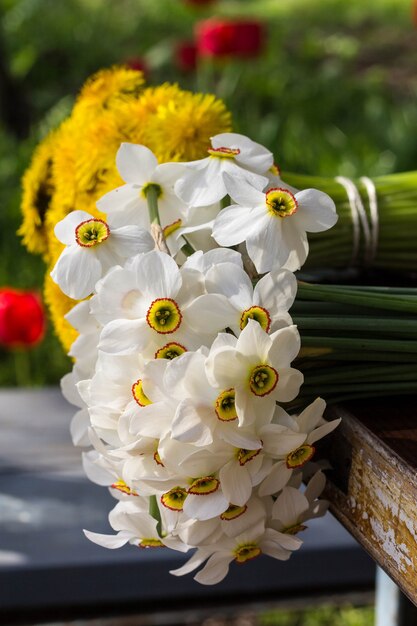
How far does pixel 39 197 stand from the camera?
0.90m

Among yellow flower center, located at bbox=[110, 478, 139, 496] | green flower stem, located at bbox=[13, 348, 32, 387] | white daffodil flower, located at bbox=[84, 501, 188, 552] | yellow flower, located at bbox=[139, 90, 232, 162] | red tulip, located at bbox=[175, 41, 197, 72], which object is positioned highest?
red tulip, located at bbox=[175, 41, 197, 72]

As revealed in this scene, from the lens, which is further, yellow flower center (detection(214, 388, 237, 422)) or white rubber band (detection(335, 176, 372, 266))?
white rubber band (detection(335, 176, 372, 266))

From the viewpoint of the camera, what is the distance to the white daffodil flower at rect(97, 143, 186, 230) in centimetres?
70

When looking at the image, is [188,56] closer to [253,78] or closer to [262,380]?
[253,78]

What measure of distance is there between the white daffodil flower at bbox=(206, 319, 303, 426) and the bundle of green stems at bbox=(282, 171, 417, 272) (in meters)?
0.32

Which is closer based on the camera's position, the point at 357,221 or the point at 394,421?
the point at 394,421

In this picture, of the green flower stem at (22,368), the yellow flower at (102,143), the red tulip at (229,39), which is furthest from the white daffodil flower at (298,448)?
the red tulip at (229,39)

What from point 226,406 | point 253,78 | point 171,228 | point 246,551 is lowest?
point 246,551

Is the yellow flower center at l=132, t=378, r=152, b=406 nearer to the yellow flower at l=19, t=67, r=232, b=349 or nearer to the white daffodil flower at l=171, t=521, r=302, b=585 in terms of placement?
the white daffodil flower at l=171, t=521, r=302, b=585

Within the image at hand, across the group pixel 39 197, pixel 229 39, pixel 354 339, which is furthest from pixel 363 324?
pixel 229 39

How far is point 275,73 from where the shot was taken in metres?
4.13

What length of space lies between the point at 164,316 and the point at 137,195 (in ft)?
0.55

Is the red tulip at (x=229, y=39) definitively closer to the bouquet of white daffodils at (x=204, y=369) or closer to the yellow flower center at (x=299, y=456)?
the bouquet of white daffodils at (x=204, y=369)

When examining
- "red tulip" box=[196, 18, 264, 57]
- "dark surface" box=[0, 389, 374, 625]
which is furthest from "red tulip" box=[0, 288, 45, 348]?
"red tulip" box=[196, 18, 264, 57]
